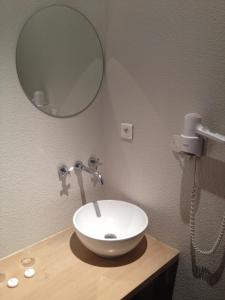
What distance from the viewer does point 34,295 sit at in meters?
1.04

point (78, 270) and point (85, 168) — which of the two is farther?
point (85, 168)

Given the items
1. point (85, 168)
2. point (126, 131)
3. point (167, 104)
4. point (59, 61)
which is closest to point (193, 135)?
point (167, 104)

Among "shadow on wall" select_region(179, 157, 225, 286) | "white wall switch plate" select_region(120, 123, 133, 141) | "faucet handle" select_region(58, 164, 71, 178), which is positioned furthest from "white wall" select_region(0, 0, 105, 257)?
"shadow on wall" select_region(179, 157, 225, 286)

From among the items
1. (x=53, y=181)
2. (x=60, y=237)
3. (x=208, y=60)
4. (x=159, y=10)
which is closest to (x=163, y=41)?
(x=159, y=10)

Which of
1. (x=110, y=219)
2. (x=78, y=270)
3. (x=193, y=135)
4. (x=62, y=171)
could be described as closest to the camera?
(x=193, y=135)

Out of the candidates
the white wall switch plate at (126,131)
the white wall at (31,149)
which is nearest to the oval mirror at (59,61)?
the white wall at (31,149)

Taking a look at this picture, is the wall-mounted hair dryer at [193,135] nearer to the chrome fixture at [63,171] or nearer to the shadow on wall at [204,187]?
the shadow on wall at [204,187]

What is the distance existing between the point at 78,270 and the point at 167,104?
84cm

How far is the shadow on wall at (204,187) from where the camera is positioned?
1.09 m

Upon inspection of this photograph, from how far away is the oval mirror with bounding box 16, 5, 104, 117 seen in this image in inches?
Result: 45.3

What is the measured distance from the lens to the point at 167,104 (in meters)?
1.19

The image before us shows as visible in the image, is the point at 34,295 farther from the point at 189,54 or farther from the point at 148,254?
the point at 189,54

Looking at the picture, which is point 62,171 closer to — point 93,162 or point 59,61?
point 93,162

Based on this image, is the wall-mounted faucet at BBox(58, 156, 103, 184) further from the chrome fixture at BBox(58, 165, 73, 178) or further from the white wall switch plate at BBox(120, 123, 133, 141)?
the white wall switch plate at BBox(120, 123, 133, 141)
